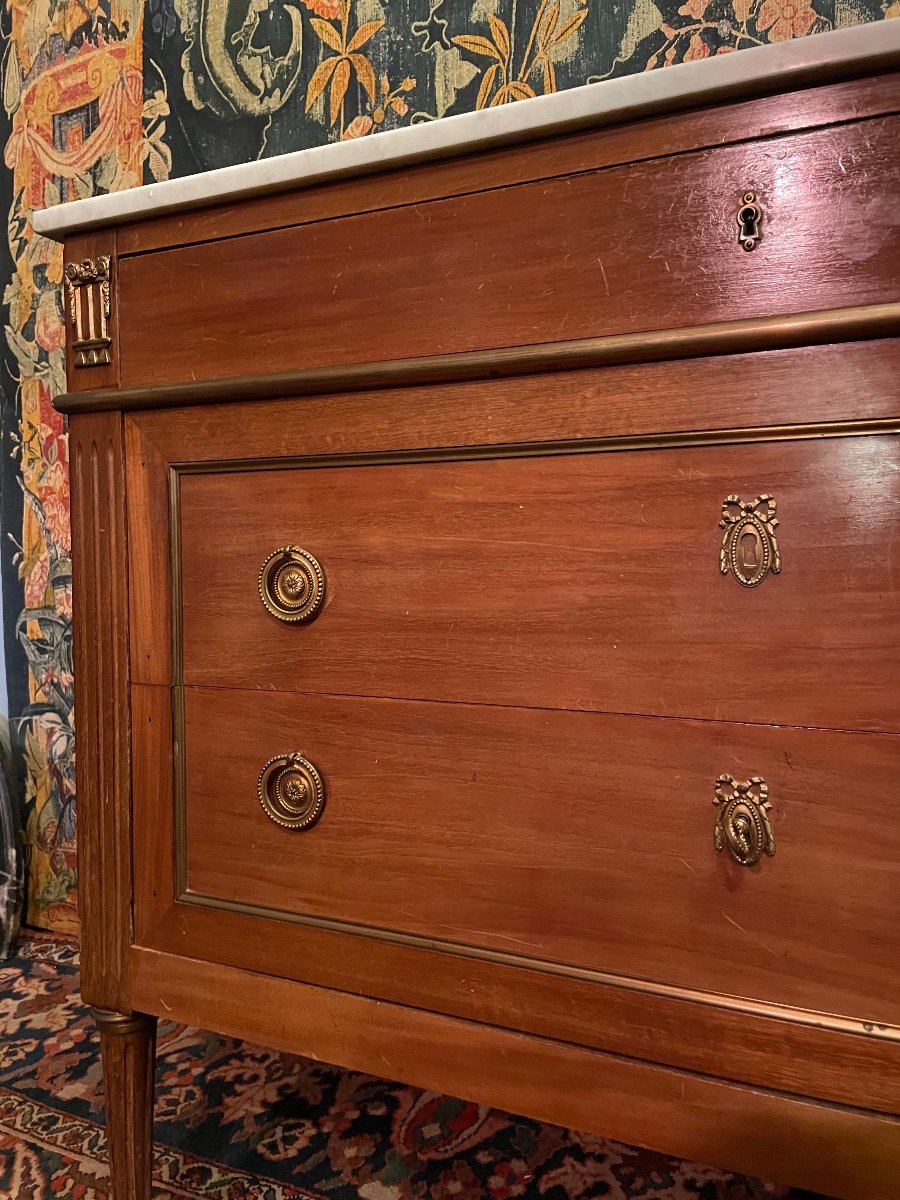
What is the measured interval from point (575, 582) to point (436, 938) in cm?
34

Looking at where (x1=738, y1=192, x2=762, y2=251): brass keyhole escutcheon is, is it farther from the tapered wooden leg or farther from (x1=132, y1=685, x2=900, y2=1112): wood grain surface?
the tapered wooden leg

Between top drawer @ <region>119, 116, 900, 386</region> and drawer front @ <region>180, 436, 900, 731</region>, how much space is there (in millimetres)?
110

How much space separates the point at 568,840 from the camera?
0.80 meters

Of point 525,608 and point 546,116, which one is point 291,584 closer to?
point 525,608

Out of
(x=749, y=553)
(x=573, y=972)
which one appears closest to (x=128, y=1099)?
(x=573, y=972)

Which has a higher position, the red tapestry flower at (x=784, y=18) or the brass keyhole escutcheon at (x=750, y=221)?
the red tapestry flower at (x=784, y=18)

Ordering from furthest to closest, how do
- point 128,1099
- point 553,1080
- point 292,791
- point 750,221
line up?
1. point 128,1099
2. point 292,791
3. point 553,1080
4. point 750,221

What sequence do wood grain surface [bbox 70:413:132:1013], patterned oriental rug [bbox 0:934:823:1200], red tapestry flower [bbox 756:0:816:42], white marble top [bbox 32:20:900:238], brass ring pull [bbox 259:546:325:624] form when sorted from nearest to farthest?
white marble top [bbox 32:20:900:238]
brass ring pull [bbox 259:546:325:624]
wood grain surface [bbox 70:413:132:1013]
patterned oriental rug [bbox 0:934:823:1200]
red tapestry flower [bbox 756:0:816:42]

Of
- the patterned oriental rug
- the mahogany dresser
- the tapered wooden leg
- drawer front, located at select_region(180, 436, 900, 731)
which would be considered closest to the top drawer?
the mahogany dresser

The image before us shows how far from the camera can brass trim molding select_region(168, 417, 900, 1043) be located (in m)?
0.71

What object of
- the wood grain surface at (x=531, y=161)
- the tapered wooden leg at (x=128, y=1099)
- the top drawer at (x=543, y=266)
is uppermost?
the wood grain surface at (x=531, y=161)

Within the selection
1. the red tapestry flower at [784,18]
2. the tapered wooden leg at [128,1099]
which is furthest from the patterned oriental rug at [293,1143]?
the red tapestry flower at [784,18]

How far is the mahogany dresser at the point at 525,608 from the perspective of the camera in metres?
0.71

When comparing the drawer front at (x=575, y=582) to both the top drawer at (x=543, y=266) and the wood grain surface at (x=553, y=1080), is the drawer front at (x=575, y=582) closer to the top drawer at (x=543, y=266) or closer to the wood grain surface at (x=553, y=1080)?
the top drawer at (x=543, y=266)
